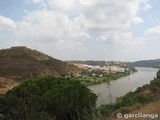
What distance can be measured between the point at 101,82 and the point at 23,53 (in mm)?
31653

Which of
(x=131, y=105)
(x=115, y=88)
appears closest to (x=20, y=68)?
(x=115, y=88)

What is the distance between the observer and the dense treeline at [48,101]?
6.91 metres

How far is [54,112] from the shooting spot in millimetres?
14305

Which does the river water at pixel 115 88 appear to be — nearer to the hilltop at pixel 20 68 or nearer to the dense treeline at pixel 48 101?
the dense treeline at pixel 48 101

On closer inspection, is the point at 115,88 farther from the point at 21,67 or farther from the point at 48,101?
the point at 48,101

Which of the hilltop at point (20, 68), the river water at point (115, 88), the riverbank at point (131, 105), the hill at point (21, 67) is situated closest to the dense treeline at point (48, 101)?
the riverbank at point (131, 105)

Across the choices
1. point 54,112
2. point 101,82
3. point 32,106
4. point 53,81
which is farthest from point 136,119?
point 101,82

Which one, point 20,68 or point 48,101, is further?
point 20,68

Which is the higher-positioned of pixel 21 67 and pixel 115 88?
pixel 21 67

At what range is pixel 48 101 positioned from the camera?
14.4 metres

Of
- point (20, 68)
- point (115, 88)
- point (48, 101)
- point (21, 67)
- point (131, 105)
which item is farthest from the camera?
point (21, 67)

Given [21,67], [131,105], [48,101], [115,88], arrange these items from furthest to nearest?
[21,67], [115,88], [131,105], [48,101]

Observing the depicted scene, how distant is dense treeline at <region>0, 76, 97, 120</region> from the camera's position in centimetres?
691

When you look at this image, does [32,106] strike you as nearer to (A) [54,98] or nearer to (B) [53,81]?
(A) [54,98]
